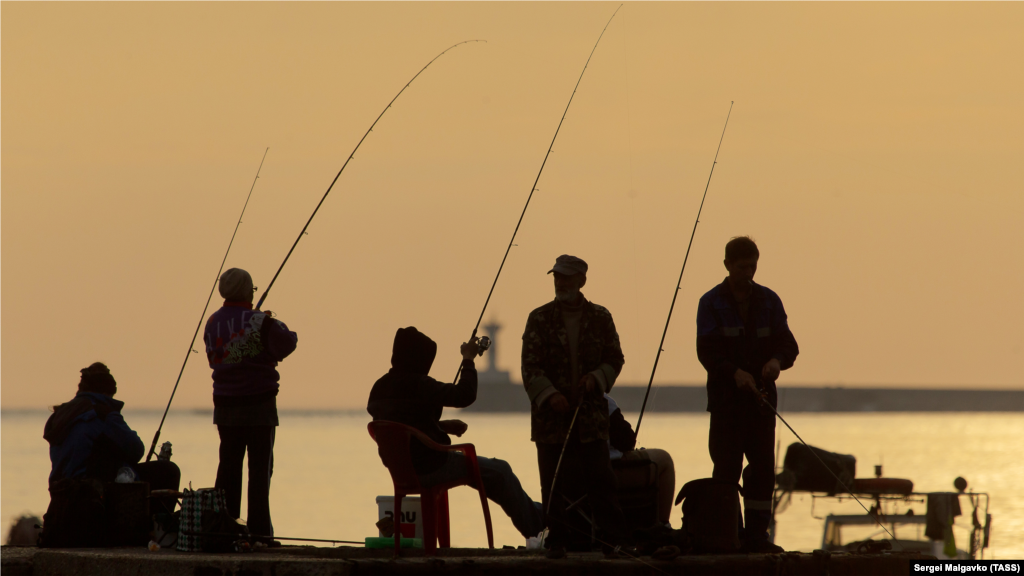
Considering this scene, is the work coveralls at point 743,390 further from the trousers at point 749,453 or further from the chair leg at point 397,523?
the chair leg at point 397,523

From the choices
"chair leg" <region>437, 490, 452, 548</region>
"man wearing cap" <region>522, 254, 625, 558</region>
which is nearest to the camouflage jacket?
"man wearing cap" <region>522, 254, 625, 558</region>

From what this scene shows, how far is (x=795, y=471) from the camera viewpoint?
13375 mm

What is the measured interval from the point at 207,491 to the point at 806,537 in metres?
27.7

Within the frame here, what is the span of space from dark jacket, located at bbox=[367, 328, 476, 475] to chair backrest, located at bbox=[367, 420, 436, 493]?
0.33 ft

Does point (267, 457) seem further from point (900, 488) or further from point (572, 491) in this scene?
point (900, 488)

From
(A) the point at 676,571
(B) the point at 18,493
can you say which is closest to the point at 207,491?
(A) the point at 676,571

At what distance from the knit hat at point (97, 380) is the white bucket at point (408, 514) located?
1731 mm

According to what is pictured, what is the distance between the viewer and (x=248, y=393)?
6.62m

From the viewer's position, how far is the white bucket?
6.53 metres

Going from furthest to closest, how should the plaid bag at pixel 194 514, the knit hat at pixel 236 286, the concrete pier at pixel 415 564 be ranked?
the knit hat at pixel 236 286 < the plaid bag at pixel 194 514 < the concrete pier at pixel 415 564

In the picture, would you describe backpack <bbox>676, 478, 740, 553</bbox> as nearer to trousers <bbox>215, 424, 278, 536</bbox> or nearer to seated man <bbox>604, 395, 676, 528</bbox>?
seated man <bbox>604, 395, 676, 528</bbox>

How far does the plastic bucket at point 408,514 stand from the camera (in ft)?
21.4

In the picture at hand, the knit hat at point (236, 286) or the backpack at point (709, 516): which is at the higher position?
the knit hat at point (236, 286)

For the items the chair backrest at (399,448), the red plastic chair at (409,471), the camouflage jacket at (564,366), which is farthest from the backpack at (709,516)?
the chair backrest at (399,448)
